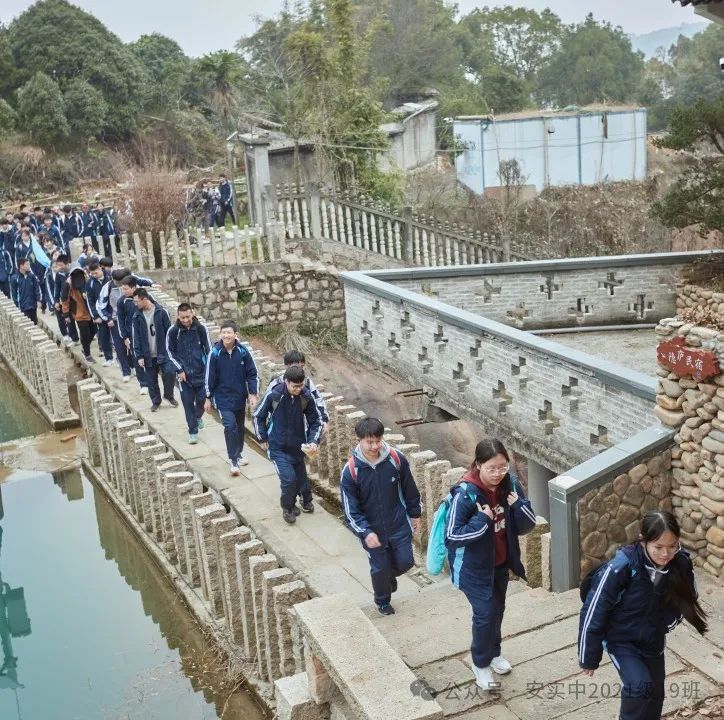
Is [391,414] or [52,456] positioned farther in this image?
[391,414]

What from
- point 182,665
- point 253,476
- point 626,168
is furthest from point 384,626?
point 626,168

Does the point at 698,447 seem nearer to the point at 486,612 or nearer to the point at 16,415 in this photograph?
the point at 486,612

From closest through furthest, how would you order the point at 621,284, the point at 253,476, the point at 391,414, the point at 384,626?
the point at 384,626 < the point at 253,476 < the point at 621,284 < the point at 391,414

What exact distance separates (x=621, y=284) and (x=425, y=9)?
129 feet

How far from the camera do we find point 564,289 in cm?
1103

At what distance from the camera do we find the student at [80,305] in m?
13.0

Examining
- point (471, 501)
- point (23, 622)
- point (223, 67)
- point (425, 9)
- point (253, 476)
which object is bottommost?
point (23, 622)

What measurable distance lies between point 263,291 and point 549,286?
24.3 ft

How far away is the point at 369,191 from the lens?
68.7 feet

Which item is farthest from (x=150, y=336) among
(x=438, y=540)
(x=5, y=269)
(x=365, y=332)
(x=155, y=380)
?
(x=5, y=269)

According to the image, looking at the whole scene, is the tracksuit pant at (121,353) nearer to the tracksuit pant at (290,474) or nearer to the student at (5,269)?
the tracksuit pant at (290,474)

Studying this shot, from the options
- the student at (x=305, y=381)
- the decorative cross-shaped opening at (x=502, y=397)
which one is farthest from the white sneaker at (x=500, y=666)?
the decorative cross-shaped opening at (x=502, y=397)

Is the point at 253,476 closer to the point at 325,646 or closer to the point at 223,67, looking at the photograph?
the point at 325,646

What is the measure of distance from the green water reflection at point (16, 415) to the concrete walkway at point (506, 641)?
5991 mm
